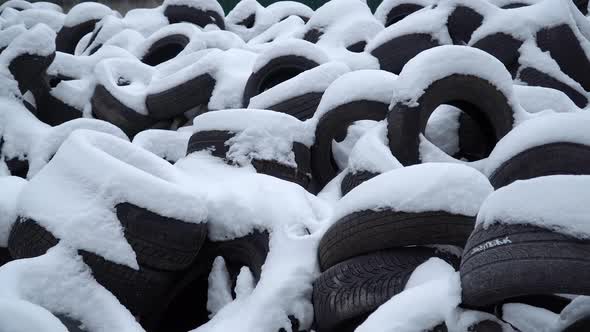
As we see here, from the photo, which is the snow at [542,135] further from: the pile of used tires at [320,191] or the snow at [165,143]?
the snow at [165,143]

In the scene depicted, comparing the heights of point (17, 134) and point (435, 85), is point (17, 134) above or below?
below

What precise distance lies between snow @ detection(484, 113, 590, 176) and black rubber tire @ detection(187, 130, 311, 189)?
28.8 inches

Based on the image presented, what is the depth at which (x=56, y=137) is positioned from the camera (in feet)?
9.14

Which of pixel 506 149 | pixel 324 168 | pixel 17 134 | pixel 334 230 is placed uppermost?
pixel 506 149

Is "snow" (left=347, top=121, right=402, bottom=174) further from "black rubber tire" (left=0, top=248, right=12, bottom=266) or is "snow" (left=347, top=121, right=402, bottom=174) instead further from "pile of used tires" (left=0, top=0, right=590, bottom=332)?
"black rubber tire" (left=0, top=248, right=12, bottom=266)

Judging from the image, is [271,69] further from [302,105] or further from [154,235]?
[154,235]

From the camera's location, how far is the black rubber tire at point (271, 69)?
2980 millimetres

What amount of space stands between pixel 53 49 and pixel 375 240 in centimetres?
237

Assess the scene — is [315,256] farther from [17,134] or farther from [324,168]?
[17,134]

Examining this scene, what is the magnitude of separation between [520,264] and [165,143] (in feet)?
6.37

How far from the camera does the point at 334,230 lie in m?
1.72

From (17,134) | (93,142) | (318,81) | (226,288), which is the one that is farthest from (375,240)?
(17,134)

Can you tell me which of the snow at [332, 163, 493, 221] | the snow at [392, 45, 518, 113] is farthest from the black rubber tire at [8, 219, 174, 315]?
the snow at [392, 45, 518, 113]

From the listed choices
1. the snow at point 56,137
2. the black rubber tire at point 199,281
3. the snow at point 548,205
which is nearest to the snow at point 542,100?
the black rubber tire at point 199,281
